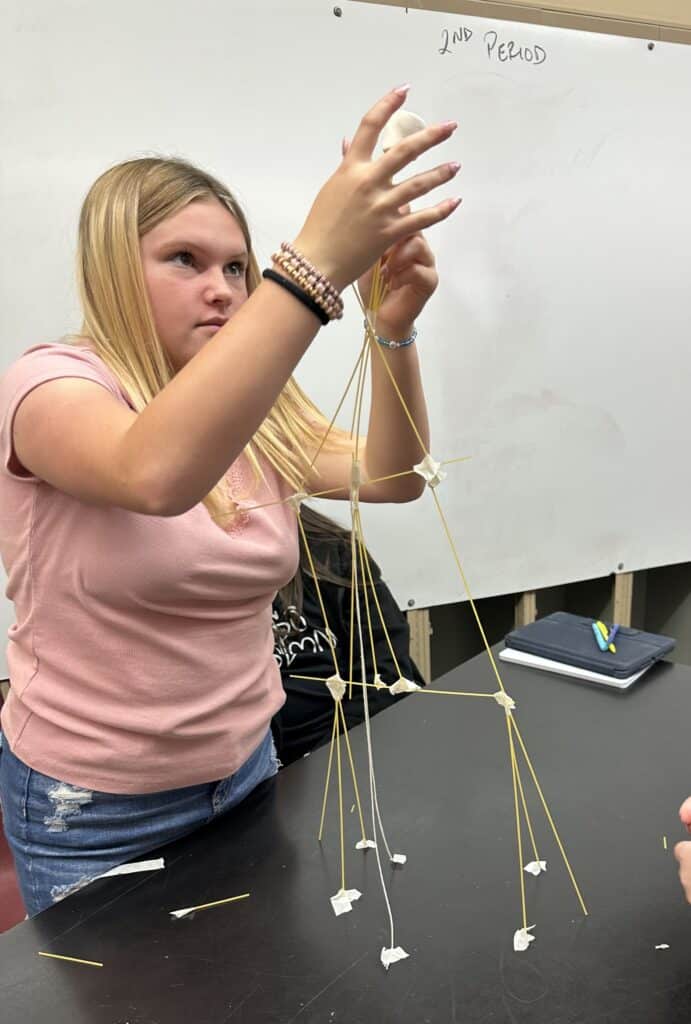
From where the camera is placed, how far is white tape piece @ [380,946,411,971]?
600 millimetres

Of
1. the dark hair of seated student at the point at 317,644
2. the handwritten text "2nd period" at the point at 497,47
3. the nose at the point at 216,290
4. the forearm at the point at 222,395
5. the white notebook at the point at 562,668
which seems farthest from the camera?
the handwritten text "2nd period" at the point at 497,47

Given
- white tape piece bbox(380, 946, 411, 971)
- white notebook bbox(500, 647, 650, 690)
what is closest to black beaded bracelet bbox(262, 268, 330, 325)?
white tape piece bbox(380, 946, 411, 971)

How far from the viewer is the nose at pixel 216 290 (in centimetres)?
76

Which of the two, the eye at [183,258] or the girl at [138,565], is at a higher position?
the eye at [183,258]

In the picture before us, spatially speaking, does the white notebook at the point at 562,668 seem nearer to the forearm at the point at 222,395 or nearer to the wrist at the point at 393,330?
the wrist at the point at 393,330

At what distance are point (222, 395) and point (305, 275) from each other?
0.10m

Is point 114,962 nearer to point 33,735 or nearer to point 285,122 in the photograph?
point 33,735

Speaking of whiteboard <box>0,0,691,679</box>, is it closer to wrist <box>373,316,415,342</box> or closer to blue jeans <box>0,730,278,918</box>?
blue jeans <box>0,730,278,918</box>

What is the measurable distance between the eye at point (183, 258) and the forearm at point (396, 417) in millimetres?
A: 205

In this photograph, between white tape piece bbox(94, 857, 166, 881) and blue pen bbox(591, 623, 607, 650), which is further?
blue pen bbox(591, 623, 607, 650)

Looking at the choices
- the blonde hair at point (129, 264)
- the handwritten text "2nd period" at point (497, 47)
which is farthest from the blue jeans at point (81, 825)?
the handwritten text "2nd period" at point (497, 47)

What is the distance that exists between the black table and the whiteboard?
3.03ft

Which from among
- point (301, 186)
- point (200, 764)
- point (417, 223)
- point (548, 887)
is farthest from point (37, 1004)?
point (301, 186)

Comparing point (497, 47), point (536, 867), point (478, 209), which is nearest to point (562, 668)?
point (536, 867)
